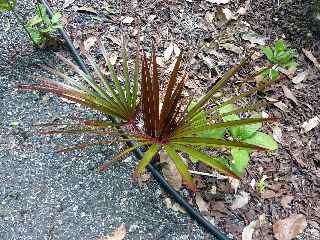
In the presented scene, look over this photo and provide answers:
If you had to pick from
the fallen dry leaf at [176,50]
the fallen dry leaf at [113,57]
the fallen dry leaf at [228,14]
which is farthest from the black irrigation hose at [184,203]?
the fallen dry leaf at [228,14]

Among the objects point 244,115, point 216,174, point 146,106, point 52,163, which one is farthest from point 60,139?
point 244,115

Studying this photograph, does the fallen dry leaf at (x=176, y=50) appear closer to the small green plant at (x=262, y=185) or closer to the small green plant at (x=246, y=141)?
the small green plant at (x=246, y=141)

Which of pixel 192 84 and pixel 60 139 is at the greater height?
pixel 60 139

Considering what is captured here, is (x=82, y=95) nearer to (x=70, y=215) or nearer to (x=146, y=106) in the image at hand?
(x=146, y=106)

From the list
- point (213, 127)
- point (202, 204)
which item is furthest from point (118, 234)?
point (213, 127)

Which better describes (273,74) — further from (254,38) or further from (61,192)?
(61,192)


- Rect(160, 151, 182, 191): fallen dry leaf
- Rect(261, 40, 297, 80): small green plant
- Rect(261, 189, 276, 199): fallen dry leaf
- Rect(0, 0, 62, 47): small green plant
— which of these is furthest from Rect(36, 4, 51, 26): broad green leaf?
Rect(261, 189, 276, 199): fallen dry leaf

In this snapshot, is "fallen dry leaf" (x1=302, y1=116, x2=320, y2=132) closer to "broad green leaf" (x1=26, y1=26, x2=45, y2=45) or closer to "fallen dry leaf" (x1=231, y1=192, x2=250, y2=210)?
"fallen dry leaf" (x1=231, y1=192, x2=250, y2=210)
